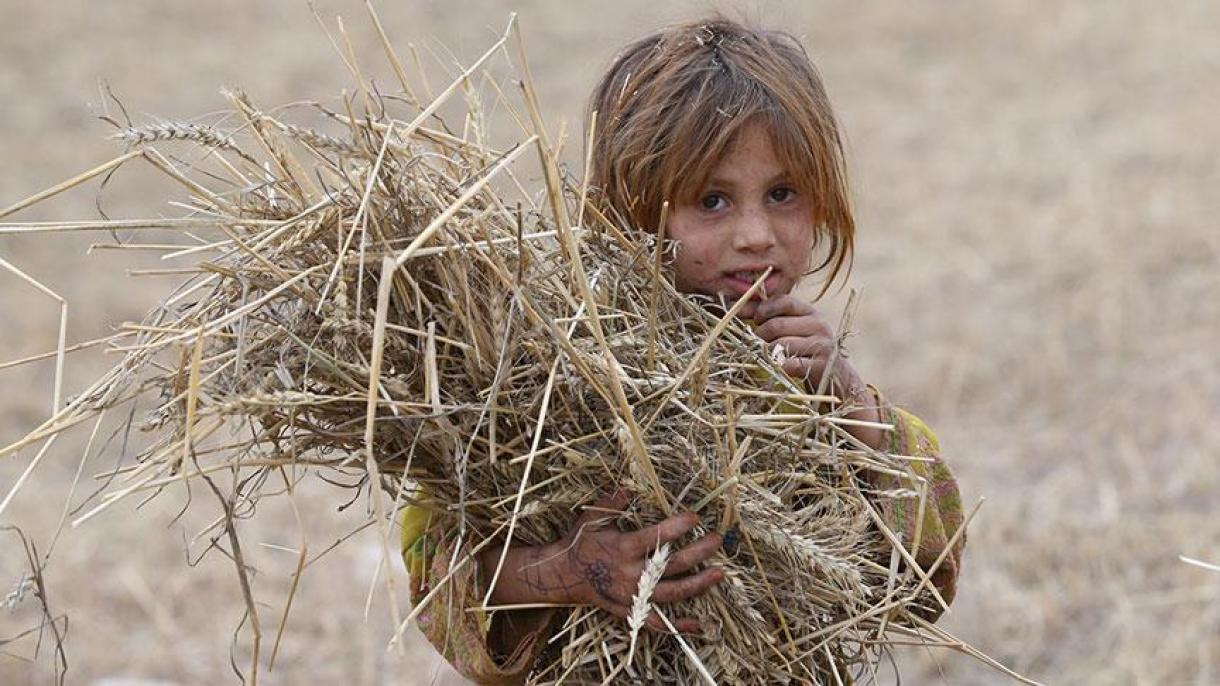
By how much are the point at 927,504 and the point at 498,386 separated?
637 mm

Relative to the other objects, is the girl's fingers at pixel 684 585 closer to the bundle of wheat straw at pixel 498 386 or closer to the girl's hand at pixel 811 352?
the bundle of wheat straw at pixel 498 386

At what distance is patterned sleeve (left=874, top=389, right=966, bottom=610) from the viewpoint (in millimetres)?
1830

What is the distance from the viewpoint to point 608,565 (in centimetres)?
164

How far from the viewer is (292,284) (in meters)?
1.54

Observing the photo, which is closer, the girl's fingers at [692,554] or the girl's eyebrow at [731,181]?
the girl's fingers at [692,554]

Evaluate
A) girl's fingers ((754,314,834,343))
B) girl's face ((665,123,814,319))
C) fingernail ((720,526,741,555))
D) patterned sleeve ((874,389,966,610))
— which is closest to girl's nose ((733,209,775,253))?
girl's face ((665,123,814,319))

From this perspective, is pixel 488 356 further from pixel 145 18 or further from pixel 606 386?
pixel 145 18

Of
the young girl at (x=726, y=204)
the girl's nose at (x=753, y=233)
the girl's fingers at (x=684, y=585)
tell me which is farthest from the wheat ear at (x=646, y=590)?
the girl's nose at (x=753, y=233)

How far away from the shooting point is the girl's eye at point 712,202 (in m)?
1.92

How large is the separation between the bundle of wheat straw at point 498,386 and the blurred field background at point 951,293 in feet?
0.79

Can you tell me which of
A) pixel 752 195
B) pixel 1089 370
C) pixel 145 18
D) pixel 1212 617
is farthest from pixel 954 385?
pixel 145 18

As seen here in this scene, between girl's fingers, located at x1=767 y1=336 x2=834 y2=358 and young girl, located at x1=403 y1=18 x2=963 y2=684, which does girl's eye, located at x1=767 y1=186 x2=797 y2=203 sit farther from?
girl's fingers, located at x1=767 y1=336 x2=834 y2=358

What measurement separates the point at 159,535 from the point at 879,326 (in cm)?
297

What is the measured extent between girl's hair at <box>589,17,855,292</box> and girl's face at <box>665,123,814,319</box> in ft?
0.06
